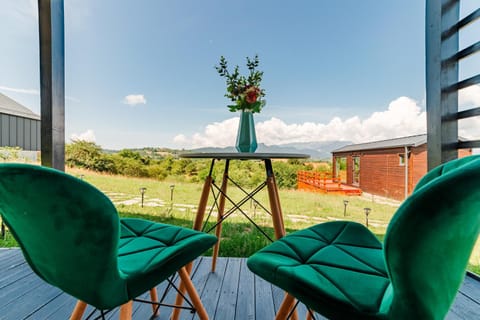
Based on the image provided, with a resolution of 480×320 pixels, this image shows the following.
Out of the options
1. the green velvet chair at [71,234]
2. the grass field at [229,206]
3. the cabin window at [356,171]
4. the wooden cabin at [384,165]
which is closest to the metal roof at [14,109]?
the grass field at [229,206]

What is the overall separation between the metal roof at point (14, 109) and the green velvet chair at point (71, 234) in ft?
7.50

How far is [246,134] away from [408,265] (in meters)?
Answer: 1.17

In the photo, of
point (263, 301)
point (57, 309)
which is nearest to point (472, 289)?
point (263, 301)

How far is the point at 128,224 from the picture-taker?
3.77 ft

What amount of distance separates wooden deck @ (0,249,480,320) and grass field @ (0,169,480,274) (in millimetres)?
613

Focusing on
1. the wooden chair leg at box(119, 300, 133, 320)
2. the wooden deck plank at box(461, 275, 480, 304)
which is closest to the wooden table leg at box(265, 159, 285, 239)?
the wooden chair leg at box(119, 300, 133, 320)

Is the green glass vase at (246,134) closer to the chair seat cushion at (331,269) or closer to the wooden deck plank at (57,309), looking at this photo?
the chair seat cushion at (331,269)

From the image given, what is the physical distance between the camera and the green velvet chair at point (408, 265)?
17.0 inches

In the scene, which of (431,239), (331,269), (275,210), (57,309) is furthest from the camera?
(57,309)

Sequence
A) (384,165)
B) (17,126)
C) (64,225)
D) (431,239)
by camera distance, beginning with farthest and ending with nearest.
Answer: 1. (17,126)
2. (384,165)
3. (64,225)
4. (431,239)

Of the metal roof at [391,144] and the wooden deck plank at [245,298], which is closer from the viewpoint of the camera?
the wooden deck plank at [245,298]

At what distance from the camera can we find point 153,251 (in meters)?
0.87

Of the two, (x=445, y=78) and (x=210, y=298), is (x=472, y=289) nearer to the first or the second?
(x=445, y=78)

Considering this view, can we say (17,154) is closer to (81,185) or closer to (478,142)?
(81,185)
